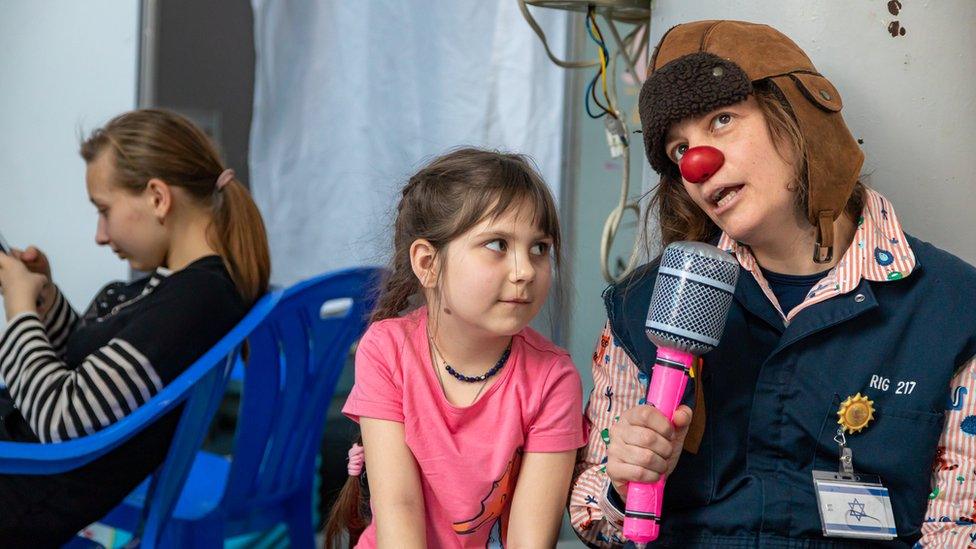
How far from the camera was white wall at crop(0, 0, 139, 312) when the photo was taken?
338cm

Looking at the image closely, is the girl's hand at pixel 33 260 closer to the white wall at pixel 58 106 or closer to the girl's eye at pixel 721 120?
the white wall at pixel 58 106

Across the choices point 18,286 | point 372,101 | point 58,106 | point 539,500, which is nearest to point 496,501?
point 539,500

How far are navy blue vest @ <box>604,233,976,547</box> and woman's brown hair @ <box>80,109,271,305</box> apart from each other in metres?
1.29

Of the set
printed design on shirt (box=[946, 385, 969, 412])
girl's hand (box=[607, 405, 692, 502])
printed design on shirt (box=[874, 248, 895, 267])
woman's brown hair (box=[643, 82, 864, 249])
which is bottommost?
girl's hand (box=[607, 405, 692, 502])

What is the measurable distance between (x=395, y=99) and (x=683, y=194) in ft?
6.08

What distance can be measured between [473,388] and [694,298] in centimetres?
50

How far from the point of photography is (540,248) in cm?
167

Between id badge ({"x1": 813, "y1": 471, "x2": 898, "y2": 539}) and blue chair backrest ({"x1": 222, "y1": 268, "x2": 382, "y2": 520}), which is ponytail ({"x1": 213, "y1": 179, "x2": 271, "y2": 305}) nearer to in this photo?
blue chair backrest ({"x1": 222, "y1": 268, "x2": 382, "y2": 520})

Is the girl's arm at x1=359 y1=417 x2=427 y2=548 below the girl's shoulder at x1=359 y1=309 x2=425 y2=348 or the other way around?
below

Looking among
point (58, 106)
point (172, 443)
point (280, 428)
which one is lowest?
point (280, 428)

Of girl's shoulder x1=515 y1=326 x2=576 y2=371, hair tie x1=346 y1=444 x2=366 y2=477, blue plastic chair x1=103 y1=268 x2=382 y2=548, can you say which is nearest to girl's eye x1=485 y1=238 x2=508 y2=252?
girl's shoulder x1=515 y1=326 x2=576 y2=371

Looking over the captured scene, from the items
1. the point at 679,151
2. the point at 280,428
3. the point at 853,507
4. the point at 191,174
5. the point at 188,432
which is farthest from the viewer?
the point at 280,428

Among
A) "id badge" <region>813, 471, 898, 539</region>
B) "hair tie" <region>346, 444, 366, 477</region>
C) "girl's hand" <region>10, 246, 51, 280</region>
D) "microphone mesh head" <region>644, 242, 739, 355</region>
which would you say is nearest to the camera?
"microphone mesh head" <region>644, 242, 739, 355</region>

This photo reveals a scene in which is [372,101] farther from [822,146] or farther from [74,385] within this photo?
[822,146]
